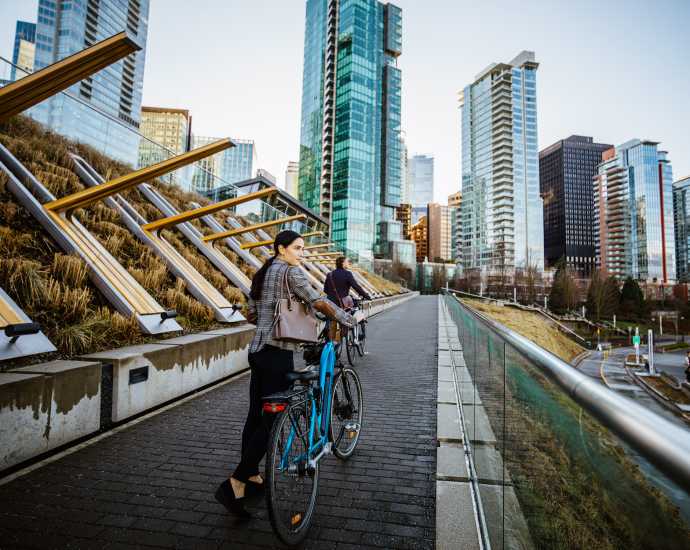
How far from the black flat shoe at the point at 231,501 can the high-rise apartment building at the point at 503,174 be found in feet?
469

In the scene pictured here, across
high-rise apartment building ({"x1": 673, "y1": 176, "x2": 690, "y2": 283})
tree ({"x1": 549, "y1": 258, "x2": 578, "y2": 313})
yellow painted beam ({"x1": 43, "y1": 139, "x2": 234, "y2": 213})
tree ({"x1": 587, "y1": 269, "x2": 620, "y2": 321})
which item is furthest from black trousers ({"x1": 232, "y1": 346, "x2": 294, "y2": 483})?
high-rise apartment building ({"x1": 673, "y1": 176, "x2": 690, "y2": 283})

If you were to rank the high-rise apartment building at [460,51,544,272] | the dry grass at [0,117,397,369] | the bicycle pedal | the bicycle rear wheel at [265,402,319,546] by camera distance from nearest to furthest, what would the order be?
the bicycle rear wheel at [265,402,319,546] < the bicycle pedal < the dry grass at [0,117,397,369] < the high-rise apartment building at [460,51,544,272]

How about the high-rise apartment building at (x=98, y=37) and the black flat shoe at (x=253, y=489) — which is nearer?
the black flat shoe at (x=253, y=489)

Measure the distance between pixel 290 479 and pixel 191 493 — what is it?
1122 millimetres

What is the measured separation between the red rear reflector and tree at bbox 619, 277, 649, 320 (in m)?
99.6

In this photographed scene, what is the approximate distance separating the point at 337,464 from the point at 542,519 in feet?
8.89

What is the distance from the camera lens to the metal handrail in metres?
0.62

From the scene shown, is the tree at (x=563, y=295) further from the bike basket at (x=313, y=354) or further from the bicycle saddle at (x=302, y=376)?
the bicycle saddle at (x=302, y=376)

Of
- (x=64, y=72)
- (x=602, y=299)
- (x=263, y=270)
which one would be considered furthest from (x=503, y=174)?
(x=263, y=270)

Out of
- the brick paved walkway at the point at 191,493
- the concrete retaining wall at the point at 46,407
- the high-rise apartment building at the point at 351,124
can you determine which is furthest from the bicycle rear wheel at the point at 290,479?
the high-rise apartment building at the point at 351,124

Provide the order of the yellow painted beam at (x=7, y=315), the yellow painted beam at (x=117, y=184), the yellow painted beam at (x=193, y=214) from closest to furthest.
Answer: the yellow painted beam at (x=7, y=315) → the yellow painted beam at (x=117, y=184) → the yellow painted beam at (x=193, y=214)

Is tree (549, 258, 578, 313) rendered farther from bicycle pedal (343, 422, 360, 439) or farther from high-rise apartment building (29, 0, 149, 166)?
bicycle pedal (343, 422, 360, 439)

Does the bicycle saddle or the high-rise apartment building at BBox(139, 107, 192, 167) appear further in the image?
the high-rise apartment building at BBox(139, 107, 192, 167)

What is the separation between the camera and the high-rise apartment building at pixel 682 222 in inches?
6200
